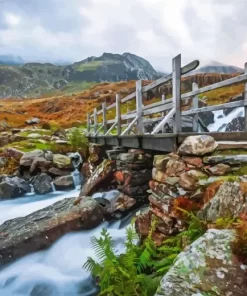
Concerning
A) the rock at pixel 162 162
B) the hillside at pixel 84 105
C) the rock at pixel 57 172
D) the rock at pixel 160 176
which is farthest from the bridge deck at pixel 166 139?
the hillside at pixel 84 105

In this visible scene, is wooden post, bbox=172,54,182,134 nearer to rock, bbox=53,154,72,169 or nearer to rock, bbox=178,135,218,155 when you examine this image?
rock, bbox=178,135,218,155

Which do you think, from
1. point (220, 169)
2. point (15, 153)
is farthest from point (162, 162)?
point (15, 153)

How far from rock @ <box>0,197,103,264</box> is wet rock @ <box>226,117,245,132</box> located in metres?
17.5

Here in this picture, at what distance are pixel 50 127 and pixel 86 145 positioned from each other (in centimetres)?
1697

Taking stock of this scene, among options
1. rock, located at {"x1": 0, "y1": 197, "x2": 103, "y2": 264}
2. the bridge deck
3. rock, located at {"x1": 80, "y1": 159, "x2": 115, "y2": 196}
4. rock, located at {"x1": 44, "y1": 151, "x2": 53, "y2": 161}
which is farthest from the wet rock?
rock, located at {"x1": 0, "y1": 197, "x2": 103, "y2": 264}

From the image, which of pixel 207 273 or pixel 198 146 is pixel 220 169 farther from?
pixel 207 273

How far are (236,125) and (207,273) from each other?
22885 mm

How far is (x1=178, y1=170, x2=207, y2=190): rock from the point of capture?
16.9 feet

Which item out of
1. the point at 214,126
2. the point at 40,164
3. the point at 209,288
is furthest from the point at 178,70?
the point at 214,126

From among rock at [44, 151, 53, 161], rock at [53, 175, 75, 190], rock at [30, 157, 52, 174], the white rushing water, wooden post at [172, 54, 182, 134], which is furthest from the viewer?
rock at [44, 151, 53, 161]

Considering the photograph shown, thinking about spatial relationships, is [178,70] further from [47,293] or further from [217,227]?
[47,293]

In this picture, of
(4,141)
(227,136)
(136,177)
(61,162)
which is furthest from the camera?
(4,141)

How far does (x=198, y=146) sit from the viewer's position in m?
5.30

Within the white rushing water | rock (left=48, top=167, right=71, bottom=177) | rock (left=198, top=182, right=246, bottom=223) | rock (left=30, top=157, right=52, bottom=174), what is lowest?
the white rushing water
